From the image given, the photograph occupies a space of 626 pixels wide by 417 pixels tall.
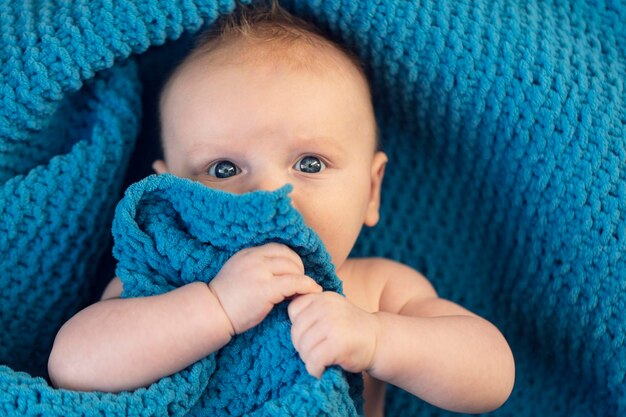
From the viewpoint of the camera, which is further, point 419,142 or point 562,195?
point 419,142

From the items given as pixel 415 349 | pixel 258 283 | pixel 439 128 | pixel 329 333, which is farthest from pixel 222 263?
pixel 439 128

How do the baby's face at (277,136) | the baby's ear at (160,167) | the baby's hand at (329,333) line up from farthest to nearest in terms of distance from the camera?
the baby's ear at (160,167), the baby's face at (277,136), the baby's hand at (329,333)

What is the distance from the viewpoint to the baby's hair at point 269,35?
1228 millimetres

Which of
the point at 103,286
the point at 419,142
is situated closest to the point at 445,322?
the point at 419,142

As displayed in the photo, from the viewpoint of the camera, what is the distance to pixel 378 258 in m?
1.45

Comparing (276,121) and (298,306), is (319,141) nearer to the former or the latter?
(276,121)

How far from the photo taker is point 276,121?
45.6 inches

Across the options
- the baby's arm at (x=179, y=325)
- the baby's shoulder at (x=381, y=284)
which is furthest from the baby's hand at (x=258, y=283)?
the baby's shoulder at (x=381, y=284)

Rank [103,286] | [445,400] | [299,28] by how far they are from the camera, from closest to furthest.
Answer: [445,400]
[299,28]
[103,286]

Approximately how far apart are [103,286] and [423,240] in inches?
26.2

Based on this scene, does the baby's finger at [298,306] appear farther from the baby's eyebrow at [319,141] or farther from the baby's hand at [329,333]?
the baby's eyebrow at [319,141]

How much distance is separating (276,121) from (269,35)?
0.58ft

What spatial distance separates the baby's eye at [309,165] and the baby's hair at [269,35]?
0.51ft

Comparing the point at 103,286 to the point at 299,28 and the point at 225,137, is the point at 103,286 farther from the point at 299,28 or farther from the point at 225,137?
the point at 299,28
